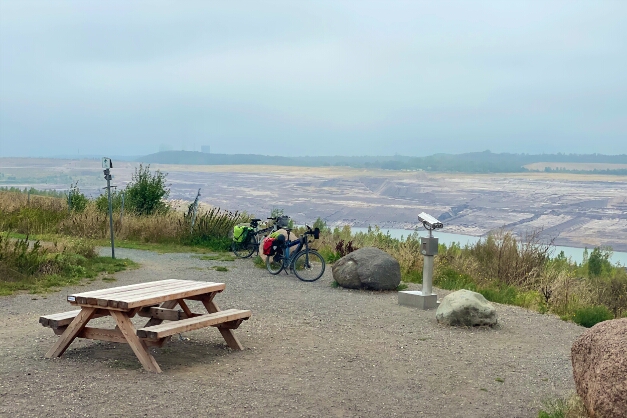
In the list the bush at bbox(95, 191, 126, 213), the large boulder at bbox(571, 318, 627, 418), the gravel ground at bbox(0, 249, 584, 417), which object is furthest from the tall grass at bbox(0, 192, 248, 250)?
the large boulder at bbox(571, 318, 627, 418)

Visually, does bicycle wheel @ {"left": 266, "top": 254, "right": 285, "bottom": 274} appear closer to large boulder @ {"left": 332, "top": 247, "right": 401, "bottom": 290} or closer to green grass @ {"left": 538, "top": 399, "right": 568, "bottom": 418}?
large boulder @ {"left": 332, "top": 247, "right": 401, "bottom": 290}

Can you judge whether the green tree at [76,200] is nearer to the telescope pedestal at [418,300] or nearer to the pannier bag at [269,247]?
the pannier bag at [269,247]

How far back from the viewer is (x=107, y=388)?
212 inches

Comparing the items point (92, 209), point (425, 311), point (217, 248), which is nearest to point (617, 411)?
point (425, 311)

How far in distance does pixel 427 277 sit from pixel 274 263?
169 inches

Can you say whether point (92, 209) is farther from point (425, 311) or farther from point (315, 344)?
point (315, 344)

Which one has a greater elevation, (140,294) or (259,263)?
(140,294)

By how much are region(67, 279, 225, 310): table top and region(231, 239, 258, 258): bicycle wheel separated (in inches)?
336

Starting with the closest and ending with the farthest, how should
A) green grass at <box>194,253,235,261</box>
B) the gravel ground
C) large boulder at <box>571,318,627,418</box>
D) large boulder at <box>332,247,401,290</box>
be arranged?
large boulder at <box>571,318,627,418</box> → the gravel ground → large boulder at <box>332,247,401,290</box> → green grass at <box>194,253,235,261</box>

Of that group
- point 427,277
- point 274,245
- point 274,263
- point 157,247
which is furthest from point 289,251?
point 157,247

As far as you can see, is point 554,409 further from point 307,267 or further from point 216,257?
point 216,257

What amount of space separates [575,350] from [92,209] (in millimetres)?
17670

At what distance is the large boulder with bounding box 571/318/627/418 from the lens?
434cm

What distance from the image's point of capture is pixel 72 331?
20.4 ft
